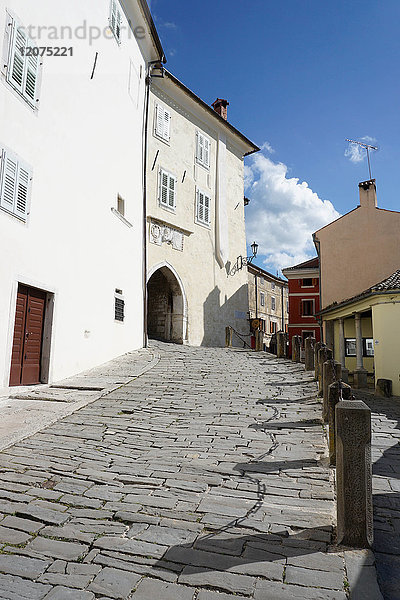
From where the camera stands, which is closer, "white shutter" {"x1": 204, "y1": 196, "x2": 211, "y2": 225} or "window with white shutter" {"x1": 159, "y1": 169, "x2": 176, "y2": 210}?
"window with white shutter" {"x1": 159, "y1": 169, "x2": 176, "y2": 210}

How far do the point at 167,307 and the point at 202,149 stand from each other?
8928mm

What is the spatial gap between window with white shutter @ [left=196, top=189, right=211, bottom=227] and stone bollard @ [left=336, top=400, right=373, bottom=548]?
19.3 meters

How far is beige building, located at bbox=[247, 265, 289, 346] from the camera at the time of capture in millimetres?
36406

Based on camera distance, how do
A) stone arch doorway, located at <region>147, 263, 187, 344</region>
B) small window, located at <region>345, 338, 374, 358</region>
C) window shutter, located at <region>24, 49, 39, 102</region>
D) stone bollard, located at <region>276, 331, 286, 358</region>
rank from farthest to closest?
stone arch doorway, located at <region>147, 263, 187, 344</region> < small window, located at <region>345, 338, 374, 358</region> < stone bollard, located at <region>276, 331, 286, 358</region> < window shutter, located at <region>24, 49, 39, 102</region>

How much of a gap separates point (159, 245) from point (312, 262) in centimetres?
1909

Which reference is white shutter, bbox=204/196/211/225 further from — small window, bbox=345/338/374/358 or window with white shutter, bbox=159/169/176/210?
small window, bbox=345/338/374/358

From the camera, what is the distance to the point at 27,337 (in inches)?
355

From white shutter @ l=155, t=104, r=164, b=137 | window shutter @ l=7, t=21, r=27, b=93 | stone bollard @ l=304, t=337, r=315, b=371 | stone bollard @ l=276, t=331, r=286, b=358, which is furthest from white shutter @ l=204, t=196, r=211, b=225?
window shutter @ l=7, t=21, r=27, b=93

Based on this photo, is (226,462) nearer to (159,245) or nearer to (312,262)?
(159,245)

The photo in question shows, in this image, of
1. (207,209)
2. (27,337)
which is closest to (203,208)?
(207,209)

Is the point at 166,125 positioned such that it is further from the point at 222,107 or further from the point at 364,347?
the point at 364,347

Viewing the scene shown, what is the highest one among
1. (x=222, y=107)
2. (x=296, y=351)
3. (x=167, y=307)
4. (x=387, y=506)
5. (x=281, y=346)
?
(x=222, y=107)

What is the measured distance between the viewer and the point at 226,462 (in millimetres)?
4637

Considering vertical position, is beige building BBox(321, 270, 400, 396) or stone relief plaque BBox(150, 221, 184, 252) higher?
stone relief plaque BBox(150, 221, 184, 252)
